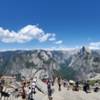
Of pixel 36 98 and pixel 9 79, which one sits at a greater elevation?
pixel 9 79

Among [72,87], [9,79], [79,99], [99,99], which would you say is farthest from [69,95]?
[9,79]

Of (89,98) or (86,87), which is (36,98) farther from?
(86,87)

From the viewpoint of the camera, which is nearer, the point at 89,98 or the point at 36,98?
the point at 36,98

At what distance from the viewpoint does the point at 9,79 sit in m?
73.6

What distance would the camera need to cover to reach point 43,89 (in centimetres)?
6109

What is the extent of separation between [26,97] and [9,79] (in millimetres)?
23747

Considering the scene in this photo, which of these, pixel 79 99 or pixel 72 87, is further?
pixel 72 87

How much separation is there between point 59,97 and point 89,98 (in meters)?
7.46

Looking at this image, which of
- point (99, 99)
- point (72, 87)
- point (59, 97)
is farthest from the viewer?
point (72, 87)

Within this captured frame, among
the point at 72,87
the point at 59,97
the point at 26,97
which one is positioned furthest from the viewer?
the point at 72,87

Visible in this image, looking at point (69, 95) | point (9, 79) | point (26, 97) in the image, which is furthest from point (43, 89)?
point (9, 79)

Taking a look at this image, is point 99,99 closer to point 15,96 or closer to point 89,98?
point 89,98

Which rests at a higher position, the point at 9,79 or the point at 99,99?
the point at 9,79

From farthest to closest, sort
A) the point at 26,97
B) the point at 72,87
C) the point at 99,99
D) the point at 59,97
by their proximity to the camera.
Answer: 1. the point at 72,87
2. the point at 99,99
3. the point at 59,97
4. the point at 26,97
